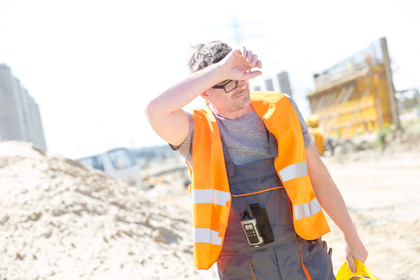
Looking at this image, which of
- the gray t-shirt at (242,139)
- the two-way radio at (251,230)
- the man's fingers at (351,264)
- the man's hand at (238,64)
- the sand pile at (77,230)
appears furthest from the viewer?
the sand pile at (77,230)

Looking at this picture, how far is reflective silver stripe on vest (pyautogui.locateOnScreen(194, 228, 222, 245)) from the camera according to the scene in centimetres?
170

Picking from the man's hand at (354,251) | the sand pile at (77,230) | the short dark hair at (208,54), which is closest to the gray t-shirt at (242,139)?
the short dark hair at (208,54)

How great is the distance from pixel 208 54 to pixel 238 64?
0.23 meters

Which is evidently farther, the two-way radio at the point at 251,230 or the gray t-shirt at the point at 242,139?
the gray t-shirt at the point at 242,139

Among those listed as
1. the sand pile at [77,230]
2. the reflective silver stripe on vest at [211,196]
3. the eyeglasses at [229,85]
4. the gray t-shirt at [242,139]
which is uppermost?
the eyeglasses at [229,85]

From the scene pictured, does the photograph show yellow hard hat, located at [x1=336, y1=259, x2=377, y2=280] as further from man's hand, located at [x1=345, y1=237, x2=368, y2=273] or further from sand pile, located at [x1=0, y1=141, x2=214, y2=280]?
sand pile, located at [x1=0, y1=141, x2=214, y2=280]

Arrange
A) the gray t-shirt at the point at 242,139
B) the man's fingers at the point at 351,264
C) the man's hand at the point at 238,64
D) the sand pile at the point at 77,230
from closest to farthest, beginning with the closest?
the man's hand at the point at 238,64, the gray t-shirt at the point at 242,139, the man's fingers at the point at 351,264, the sand pile at the point at 77,230

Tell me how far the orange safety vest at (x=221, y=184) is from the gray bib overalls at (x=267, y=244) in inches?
2.2

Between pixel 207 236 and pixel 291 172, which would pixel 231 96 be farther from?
pixel 207 236

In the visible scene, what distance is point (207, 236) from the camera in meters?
1.71

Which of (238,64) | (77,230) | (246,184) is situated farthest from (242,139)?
(77,230)

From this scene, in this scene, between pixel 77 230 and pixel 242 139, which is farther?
pixel 77 230

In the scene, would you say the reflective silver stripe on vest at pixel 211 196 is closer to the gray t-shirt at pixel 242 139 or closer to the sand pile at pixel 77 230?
the gray t-shirt at pixel 242 139

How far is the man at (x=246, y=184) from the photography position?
5.58 feet
